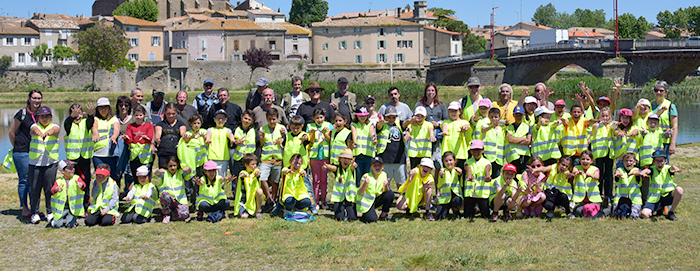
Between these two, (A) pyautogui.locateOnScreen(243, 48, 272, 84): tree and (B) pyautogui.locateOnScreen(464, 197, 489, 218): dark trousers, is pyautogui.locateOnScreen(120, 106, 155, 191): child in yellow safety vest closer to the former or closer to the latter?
(B) pyautogui.locateOnScreen(464, 197, 489, 218): dark trousers

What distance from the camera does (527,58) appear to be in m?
50.4

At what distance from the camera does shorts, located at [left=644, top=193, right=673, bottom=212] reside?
7.89m

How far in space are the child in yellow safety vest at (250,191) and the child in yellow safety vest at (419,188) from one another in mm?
1847

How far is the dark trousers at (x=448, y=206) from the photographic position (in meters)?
8.10

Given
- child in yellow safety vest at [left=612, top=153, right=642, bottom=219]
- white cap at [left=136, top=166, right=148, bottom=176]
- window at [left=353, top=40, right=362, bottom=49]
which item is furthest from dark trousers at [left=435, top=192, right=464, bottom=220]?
window at [left=353, top=40, right=362, bottom=49]

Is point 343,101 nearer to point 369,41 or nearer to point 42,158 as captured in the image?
point 42,158

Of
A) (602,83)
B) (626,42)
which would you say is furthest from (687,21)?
(602,83)

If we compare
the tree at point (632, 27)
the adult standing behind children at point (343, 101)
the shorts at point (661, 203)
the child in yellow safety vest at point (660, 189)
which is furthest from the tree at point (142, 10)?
the shorts at point (661, 203)

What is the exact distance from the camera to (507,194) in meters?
8.05

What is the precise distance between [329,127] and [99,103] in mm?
3048

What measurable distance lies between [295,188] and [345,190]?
0.67 metres

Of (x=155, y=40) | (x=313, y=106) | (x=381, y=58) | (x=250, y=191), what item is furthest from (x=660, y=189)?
(x=155, y=40)

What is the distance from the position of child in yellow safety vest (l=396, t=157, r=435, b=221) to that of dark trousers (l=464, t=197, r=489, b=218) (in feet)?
1.51

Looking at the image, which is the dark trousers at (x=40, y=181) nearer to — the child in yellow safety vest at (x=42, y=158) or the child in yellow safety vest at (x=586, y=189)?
the child in yellow safety vest at (x=42, y=158)
